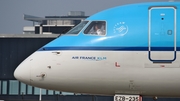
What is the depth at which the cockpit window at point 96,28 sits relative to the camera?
18.8 m

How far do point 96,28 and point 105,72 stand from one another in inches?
58.5

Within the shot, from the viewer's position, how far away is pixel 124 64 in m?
18.3

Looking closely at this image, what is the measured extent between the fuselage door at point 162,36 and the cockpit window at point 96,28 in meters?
1.49

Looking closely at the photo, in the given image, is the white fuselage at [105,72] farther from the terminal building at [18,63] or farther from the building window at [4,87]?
the building window at [4,87]

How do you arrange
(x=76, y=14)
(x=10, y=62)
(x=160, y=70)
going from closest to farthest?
(x=160, y=70) < (x=10, y=62) < (x=76, y=14)

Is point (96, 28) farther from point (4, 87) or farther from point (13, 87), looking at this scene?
point (4, 87)

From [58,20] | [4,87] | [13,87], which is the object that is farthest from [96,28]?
[58,20]

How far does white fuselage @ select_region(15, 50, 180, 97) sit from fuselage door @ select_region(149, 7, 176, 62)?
0.66ft

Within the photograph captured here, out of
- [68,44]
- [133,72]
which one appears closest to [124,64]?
[133,72]

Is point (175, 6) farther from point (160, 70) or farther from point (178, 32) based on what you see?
point (160, 70)

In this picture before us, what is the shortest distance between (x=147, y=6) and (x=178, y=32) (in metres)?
1.34

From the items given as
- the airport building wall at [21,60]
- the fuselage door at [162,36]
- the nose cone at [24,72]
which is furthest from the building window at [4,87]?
the fuselage door at [162,36]

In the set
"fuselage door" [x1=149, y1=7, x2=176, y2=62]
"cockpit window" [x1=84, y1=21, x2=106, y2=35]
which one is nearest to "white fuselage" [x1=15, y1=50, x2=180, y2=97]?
"fuselage door" [x1=149, y1=7, x2=176, y2=62]

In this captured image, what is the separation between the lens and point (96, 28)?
19.0 m
